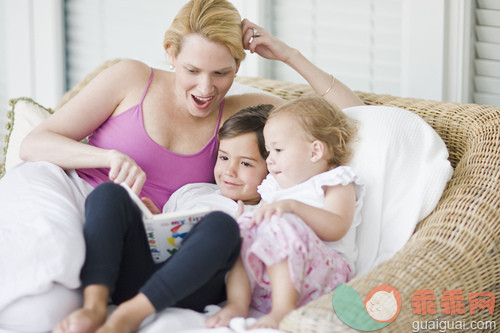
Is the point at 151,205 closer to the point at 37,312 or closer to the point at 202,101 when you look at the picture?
the point at 202,101

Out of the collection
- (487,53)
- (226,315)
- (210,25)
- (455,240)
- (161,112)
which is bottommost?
(226,315)

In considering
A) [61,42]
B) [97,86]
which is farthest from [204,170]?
[61,42]

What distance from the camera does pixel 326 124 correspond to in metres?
1.95

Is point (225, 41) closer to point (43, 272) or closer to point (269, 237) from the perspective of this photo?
point (269, 237)

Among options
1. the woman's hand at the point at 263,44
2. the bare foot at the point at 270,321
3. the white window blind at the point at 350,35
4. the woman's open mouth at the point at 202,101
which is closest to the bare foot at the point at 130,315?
the bare foot at the point at 270,321

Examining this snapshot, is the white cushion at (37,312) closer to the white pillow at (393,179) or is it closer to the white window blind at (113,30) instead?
the white pillow at (393,179)

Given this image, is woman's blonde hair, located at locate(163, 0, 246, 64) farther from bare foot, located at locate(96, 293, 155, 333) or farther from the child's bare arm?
bare foot, located at locate(96, 293, 155, 333)

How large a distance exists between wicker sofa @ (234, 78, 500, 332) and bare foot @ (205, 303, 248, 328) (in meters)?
0.19

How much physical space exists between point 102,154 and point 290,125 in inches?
20.4

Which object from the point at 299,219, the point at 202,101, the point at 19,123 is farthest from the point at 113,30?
the point at 299,219

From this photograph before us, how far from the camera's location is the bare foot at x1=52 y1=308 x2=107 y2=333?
4.87 feet

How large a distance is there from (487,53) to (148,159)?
4.40 ft

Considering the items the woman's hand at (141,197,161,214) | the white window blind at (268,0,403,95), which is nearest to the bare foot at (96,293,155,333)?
the woman's hand at (141,197,161,214)

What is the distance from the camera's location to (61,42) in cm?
367
